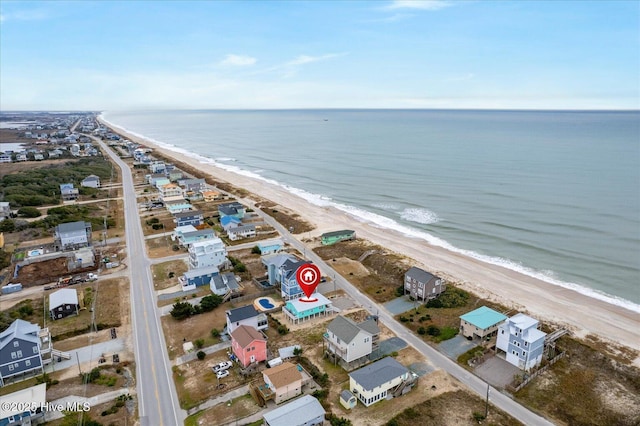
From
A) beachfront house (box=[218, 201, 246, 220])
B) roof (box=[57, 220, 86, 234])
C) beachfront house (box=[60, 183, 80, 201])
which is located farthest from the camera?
beachfront house (box=[60, 183, 80, 201])

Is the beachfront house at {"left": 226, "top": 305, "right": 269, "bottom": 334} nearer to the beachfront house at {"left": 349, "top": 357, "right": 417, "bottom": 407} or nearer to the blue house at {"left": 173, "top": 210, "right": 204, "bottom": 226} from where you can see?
the beachfront house at {"left": 349, "top": 357, "right": 417, "bottom": 407}

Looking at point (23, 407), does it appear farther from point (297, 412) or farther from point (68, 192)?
point (68, 192)

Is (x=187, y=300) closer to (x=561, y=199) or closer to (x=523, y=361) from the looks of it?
(x=523, y=361)

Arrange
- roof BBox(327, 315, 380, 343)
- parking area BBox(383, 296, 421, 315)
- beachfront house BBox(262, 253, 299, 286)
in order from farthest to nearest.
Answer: beachfront house BBox(262, 253, 299, 286), parking area BBox(383, 296, 421, 315), roof BBox(327, 315, 380, 343)

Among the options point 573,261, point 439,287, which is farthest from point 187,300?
point 573,261

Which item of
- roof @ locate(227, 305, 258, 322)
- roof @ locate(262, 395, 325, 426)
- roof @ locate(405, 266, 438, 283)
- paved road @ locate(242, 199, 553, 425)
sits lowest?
paved road @ locate(242, 199, 553, 425)

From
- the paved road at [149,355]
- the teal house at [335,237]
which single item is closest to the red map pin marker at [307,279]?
the paved road at [149,355]

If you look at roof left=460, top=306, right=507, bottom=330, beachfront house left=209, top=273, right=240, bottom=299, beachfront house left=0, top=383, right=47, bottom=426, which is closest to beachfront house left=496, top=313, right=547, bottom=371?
roof left=460, top=306, right=507, bottom=330
